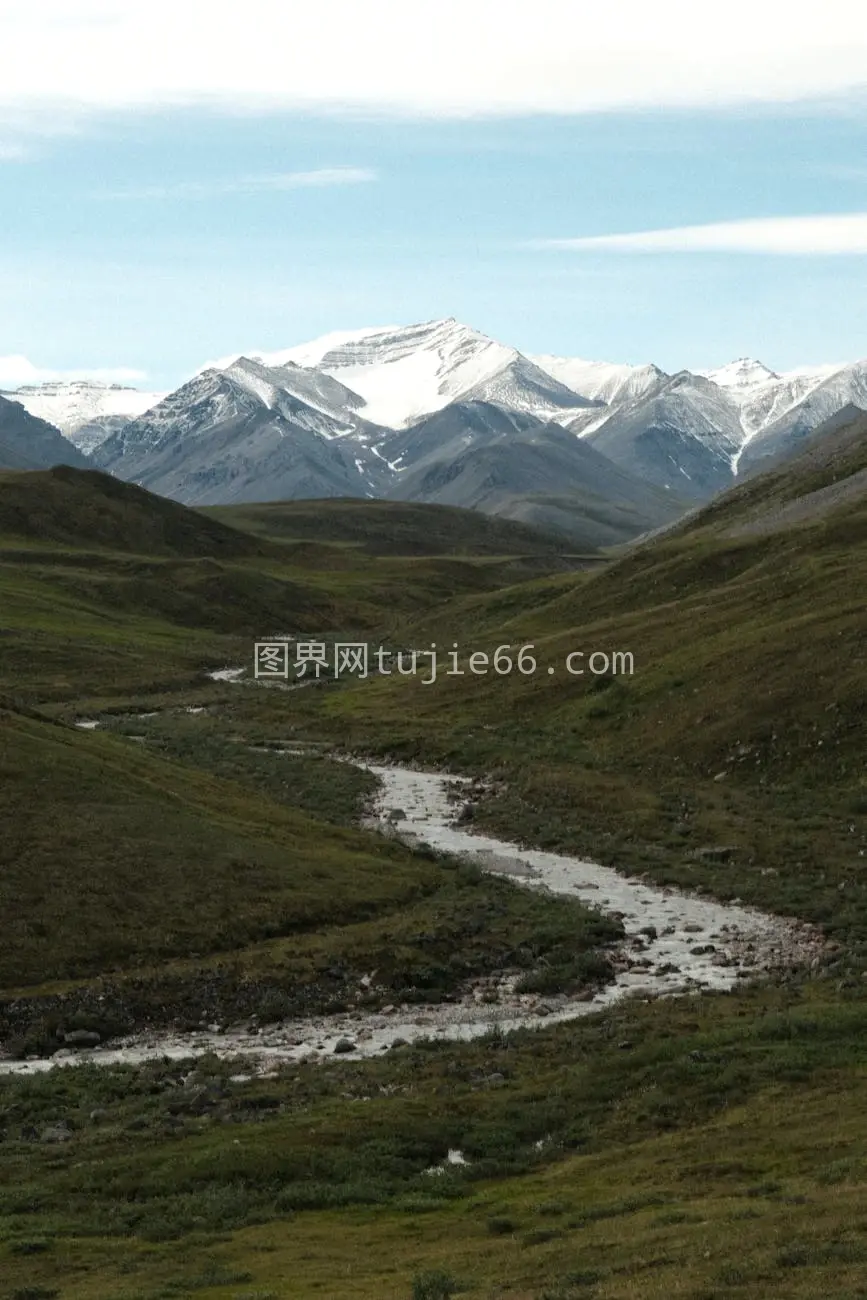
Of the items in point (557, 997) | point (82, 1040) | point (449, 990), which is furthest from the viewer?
point (449, 990)

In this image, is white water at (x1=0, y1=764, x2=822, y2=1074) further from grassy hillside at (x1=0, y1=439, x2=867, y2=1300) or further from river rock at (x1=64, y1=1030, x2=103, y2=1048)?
grassy hillside at (x1=0, y1=439, x2=867, y2=1300)

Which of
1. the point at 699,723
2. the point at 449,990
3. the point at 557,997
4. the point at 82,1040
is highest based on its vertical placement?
the point at 699,723

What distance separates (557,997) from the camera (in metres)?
51.3

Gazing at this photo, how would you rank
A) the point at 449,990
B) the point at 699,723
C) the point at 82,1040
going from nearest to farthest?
the point at 82,1040, the point at 449,990, the point at 699,723

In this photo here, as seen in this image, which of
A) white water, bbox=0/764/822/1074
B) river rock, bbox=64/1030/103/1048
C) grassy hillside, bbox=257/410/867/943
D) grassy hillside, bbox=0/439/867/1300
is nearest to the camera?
grassy hillside, bbox=0/439/867/1300

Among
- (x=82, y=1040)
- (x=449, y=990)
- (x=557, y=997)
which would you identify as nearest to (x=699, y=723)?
(x=449, y=990)

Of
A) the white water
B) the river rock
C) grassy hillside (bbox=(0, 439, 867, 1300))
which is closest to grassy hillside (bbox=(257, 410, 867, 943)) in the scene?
grassy hillside (bbox=(0, 439, 867, 1300))

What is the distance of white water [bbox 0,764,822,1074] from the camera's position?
152 ft

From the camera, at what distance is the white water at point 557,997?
46406mm

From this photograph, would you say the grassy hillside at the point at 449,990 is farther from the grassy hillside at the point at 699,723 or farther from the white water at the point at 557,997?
the white water at the point at 557,997

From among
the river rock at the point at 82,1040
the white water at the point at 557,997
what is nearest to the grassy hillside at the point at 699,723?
the white water at the point at 557,997

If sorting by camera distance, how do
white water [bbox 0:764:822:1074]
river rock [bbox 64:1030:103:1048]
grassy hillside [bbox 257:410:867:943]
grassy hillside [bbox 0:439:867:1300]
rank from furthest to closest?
grassy hillside [bbox 257:410:867:943], river rock [bbox 64:1030:103:1048], white water [bbox 0:764:822:1074], grassy hillside [bbox 0:439:867:1300]

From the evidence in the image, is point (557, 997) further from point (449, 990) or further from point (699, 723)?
point (699, 723)

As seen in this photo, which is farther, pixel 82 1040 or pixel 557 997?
pixel 557 997
